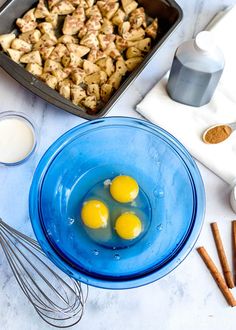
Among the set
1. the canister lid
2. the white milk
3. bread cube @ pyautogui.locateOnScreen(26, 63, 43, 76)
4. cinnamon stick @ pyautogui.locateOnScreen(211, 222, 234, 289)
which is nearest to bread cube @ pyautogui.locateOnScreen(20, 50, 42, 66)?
bread cube @ pyautogui.locateOnScreen(26, 63, 43, 76)

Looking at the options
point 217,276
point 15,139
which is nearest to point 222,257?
point 217,276

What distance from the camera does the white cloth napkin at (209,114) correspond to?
883 mm

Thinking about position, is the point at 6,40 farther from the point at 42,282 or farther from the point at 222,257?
the point at 222,257

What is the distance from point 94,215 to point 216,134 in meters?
0.27

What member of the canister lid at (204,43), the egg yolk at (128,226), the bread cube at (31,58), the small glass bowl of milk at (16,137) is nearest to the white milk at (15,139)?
the small glass bowl of milk at (16,137)

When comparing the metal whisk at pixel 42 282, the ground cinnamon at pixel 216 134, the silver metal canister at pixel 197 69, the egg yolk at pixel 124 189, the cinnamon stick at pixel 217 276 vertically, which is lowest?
the metal whisk at pixel 42 282

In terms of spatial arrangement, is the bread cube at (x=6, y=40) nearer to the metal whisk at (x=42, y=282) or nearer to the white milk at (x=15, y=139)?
the white milk at (x=15, y=139)

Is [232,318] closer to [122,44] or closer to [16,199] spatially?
[16,199]

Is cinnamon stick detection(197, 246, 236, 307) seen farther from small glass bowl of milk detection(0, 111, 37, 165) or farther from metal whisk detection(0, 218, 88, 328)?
small glass bowl of milk detection(0, 111, 37, 165)

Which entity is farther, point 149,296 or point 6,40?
point 6,40

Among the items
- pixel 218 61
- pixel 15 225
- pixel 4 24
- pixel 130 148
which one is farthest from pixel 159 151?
pixel 4 24

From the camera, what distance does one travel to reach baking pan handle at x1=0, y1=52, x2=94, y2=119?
86 cm

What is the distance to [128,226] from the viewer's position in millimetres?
806

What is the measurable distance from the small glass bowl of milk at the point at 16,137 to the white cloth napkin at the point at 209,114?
0.21 m
